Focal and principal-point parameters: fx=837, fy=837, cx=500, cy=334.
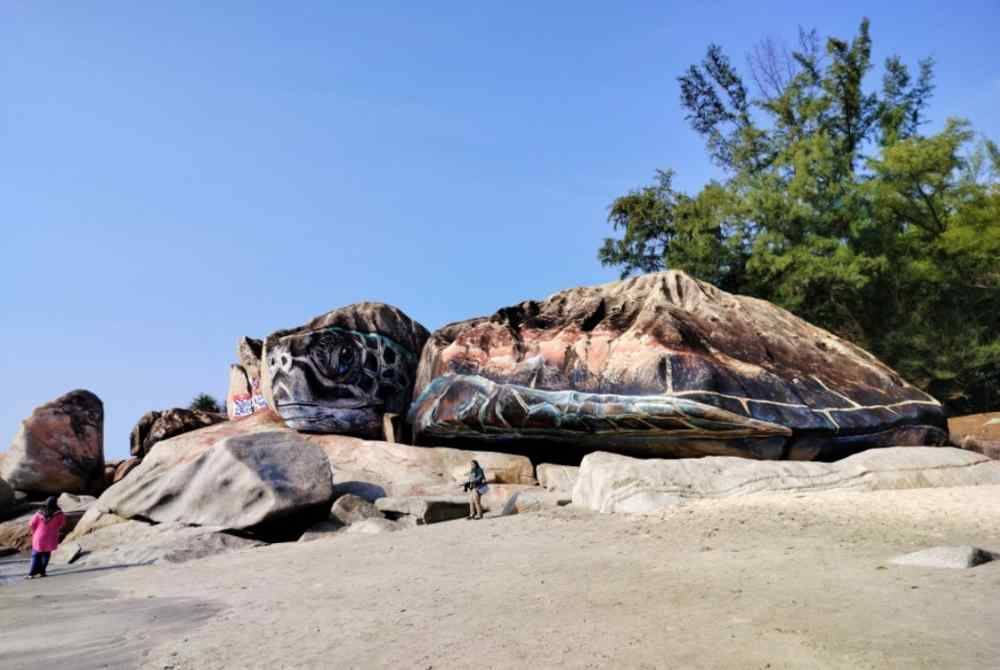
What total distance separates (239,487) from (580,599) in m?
6.61

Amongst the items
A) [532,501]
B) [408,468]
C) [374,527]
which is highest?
[408,468]

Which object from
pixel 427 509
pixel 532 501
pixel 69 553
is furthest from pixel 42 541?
pixel 532 501

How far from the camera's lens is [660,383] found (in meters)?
11.4

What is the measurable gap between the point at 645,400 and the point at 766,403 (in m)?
1.66

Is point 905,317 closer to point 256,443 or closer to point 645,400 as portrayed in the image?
point 645,400

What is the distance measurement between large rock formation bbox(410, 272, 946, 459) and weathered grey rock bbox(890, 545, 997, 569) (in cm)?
570

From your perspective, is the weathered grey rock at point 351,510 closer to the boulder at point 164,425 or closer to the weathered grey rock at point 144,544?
the weathered grey rock at point 144,544

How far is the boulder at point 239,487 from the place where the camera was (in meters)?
10.2

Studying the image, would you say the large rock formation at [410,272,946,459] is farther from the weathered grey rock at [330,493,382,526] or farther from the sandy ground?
the sandy ground

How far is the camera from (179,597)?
6.46 m

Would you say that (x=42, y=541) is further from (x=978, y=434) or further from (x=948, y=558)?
(x=978, y=434)

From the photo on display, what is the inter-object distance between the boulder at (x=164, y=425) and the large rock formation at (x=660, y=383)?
5.83 m

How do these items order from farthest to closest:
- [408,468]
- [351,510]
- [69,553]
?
[408,468] < [69,553] < [351,510]

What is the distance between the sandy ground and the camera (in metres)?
3.88
